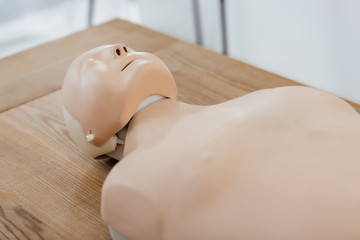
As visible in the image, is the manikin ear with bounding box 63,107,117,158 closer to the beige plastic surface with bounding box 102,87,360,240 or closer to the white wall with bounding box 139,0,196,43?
the beige plastic surface with bounding box 102,87,360,240

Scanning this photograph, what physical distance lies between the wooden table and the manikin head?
105 millimetres

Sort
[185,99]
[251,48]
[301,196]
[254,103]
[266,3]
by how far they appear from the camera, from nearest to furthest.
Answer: [301,196] < [254,103] < [185,99] < [266,3] < [251,48]

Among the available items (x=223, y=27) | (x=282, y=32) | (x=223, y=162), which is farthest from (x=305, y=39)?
(x=223, y=162)

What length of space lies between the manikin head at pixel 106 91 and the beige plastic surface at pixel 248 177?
0.25 ft

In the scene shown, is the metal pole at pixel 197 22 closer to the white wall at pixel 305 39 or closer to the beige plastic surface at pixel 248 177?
the white wall at pixel 305 39

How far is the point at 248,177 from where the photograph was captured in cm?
62

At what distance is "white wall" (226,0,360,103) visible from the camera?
1069 mm

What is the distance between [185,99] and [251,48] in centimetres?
32

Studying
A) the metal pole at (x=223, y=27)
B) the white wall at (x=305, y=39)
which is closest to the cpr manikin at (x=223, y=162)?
the white wall at (x=305, y=39)

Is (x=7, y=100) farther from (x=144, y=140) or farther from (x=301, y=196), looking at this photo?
(x=301, y=196)

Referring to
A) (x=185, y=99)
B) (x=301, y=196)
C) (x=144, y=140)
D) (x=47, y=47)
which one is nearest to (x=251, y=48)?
(x=185, y=99)

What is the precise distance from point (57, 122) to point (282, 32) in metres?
0.55

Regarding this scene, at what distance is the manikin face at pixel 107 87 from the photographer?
0.77 m

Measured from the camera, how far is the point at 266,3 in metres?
1.22
